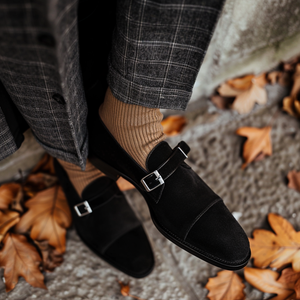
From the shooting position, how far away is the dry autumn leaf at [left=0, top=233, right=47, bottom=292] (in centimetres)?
66

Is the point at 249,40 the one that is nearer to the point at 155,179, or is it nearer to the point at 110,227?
the point at 155,179

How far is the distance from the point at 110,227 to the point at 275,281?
18.4 inches

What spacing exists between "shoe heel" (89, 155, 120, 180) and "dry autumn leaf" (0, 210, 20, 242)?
0.94 ft

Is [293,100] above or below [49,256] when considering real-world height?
above

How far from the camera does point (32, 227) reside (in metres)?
0.75

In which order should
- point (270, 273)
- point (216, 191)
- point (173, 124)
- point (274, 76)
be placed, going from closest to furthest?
point (270, 273) < point (216, 191) < point (173, 124) < point (274, 76)

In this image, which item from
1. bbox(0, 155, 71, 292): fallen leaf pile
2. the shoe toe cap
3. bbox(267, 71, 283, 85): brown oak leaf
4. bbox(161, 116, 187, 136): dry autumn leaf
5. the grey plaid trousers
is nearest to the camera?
the grey plaid trousers

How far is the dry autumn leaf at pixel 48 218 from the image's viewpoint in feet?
2.42

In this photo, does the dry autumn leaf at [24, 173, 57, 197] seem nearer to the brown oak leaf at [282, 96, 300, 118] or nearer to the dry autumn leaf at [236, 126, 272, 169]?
the dry autumn leaf at [236, 126, 272, 169]

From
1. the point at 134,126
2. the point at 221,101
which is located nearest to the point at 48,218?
the point at 134,126

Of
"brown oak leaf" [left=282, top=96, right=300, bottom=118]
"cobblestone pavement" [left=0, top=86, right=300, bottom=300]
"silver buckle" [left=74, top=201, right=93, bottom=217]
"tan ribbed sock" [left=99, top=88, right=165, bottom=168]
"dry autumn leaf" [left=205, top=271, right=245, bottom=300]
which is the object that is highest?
"tan ribbed sock" [left=99, top=88, right=165, bottom=168]

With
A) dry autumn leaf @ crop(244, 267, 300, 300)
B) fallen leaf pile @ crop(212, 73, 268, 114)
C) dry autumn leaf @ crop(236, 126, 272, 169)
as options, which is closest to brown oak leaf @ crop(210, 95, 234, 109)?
fallen leaf pile @ crop(212, 73, 268, 114)

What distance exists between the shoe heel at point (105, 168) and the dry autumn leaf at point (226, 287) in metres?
0.38

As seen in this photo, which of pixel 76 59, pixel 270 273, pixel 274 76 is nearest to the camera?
pixel 76 59
